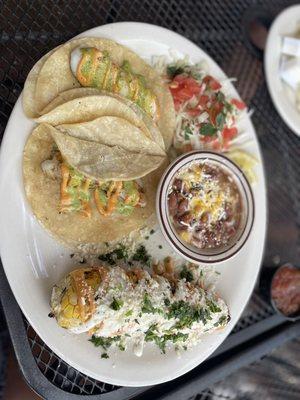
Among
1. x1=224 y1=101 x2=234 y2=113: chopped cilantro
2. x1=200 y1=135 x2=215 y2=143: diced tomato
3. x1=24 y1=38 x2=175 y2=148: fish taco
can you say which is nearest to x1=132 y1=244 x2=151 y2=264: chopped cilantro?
x1=24 y1=38 x2=175 y2=148: fish taco

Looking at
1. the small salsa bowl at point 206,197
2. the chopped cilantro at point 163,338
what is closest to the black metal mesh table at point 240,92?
the chopped cilantro at point 163,338

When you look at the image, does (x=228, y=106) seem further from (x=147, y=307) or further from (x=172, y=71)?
(x=147, y=307)

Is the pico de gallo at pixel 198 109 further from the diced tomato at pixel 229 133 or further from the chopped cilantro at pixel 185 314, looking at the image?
the chopped cilantro at pixel 185 314

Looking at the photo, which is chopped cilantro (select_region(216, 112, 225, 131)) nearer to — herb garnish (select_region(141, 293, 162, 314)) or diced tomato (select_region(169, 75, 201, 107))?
diced tomato (select_region(169, 75, 201, 107))

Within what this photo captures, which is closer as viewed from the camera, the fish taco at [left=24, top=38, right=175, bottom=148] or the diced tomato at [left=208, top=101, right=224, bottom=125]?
the fish taco at [left=24, top=38, right=175, bottom=148]

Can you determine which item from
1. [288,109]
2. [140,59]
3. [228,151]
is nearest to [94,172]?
[140,59]

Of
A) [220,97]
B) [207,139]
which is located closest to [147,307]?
[207,139]
